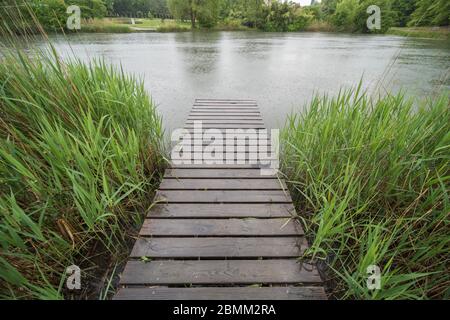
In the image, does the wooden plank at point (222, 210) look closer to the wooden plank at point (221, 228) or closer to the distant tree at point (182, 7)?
the wooden plank at point (221, 228)

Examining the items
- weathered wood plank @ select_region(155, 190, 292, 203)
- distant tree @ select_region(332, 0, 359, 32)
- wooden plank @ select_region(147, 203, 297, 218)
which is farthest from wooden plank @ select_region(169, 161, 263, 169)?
distant tree @ select_region(332, 0, 359, 32)

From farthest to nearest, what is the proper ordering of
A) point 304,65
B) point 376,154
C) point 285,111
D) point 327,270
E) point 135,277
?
point 304,65, point 285,111, point 376,154, point 327,270, point 135,277

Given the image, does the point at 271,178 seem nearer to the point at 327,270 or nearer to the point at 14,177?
the point at 327,270

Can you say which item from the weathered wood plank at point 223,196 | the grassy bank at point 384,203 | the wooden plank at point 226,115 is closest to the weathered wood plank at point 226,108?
the wooden plank at point 226,115

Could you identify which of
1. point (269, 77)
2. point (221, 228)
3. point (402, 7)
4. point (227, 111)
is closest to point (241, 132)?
point (227, 111)

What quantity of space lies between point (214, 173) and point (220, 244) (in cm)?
70

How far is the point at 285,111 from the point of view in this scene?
133 inches

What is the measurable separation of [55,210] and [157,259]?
1.81 ft

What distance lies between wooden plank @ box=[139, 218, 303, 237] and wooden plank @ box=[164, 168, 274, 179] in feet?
1.55

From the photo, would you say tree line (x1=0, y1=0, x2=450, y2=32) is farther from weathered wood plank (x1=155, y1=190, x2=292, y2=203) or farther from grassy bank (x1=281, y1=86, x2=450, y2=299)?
grassy bank (x1=281, y1=86, x2=450, y2=299)

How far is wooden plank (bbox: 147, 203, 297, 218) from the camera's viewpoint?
140 cm

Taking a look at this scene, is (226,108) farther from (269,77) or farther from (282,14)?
(282,14)

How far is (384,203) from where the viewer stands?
1.30 m
